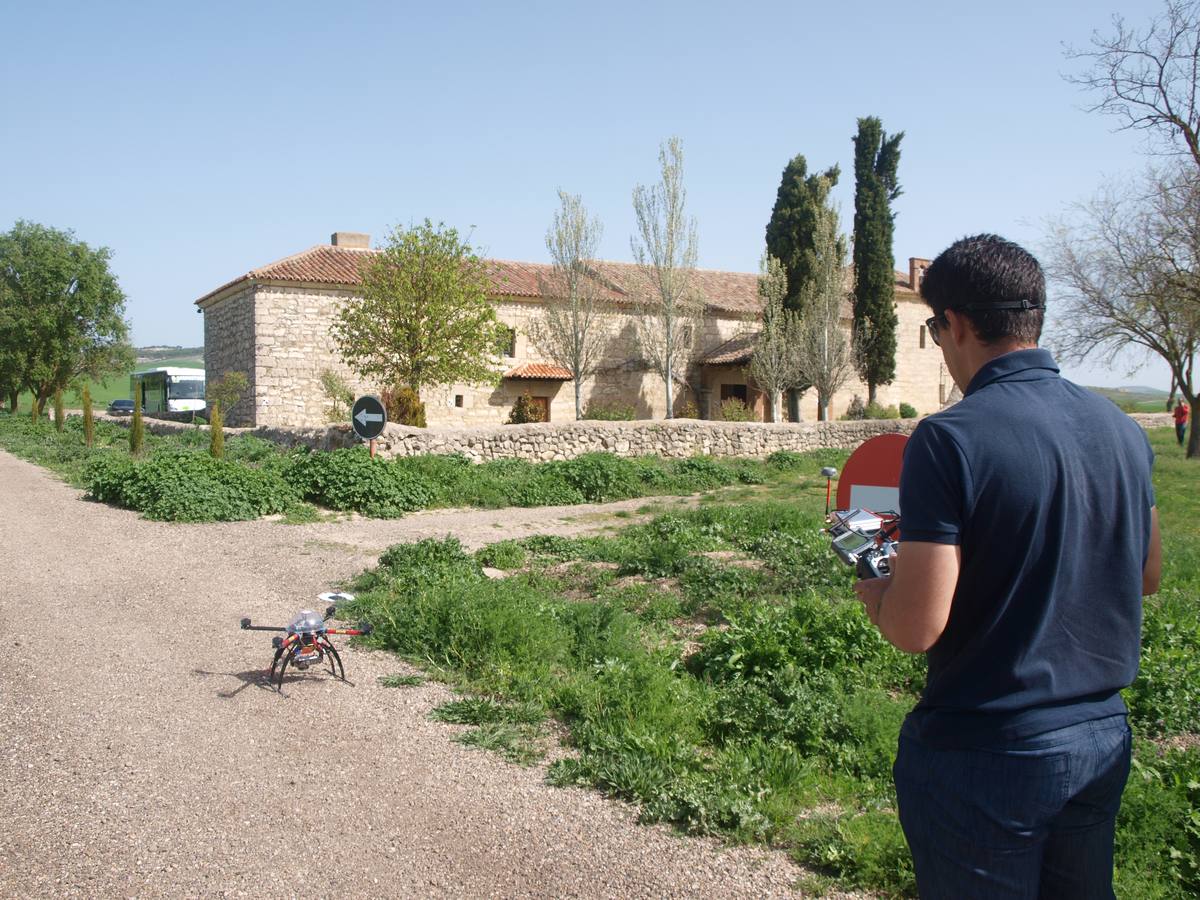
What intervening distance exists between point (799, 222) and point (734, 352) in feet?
17.8

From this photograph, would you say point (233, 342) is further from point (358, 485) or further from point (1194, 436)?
point (1194, 436)

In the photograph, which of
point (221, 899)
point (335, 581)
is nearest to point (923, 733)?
point (221, 899)

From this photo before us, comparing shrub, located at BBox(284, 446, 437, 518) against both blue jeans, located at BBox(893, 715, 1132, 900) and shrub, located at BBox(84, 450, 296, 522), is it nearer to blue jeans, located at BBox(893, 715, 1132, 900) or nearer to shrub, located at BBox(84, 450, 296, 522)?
shrub, located at BBox(84, 450, 296, 522)

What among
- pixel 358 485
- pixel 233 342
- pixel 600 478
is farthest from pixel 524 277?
pixel 358 485

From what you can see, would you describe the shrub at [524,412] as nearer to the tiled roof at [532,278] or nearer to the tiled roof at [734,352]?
the tiled roof at [532,278]

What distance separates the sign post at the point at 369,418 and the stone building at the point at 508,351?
9846 mm

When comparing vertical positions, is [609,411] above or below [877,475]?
above

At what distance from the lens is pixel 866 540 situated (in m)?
2.15

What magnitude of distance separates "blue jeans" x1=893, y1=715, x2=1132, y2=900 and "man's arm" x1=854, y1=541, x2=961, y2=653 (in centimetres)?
26

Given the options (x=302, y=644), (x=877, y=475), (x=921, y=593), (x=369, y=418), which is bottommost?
(x=302, y=644)

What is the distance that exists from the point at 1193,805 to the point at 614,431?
16706 mm

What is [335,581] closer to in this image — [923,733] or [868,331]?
[923,733]

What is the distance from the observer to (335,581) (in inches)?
338

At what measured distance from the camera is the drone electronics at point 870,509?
2094 mm
